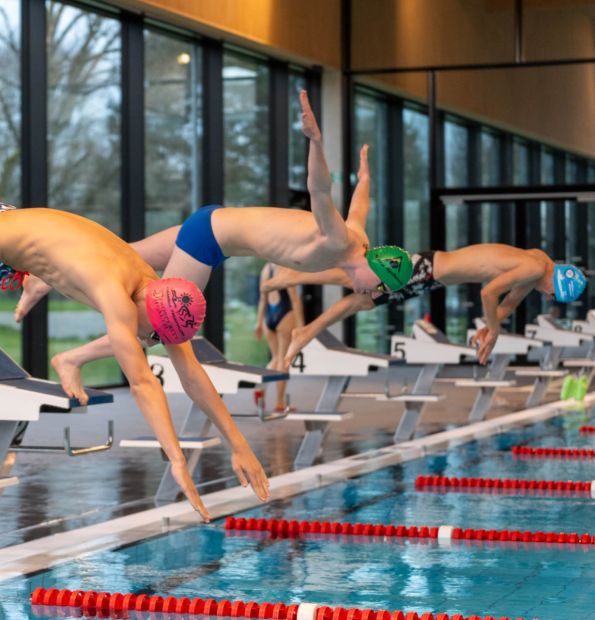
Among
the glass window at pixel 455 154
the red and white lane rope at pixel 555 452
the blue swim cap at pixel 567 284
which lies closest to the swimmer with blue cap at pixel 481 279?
the blue swim cap at pixel 567 284

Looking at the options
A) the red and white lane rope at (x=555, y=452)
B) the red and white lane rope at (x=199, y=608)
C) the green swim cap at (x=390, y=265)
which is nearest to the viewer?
the red and white lane rope at (x=199, y=608)

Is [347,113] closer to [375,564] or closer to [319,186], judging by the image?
[319,186]

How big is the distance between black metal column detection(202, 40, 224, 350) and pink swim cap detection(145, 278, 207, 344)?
11977 millimetres

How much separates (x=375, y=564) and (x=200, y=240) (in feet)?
5.92

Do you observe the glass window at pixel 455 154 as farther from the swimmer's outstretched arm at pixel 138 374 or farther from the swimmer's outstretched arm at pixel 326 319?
the swimmer's outstretched arm at pixel 138 374

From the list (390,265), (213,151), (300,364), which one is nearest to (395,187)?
(213,151)

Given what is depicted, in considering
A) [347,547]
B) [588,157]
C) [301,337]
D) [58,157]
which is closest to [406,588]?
[347,547]

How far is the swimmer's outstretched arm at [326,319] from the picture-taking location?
8.01 meters

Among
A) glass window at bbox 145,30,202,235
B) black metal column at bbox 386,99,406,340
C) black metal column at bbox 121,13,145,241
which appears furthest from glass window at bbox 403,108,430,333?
black metal column at bbox 121,13,145,241

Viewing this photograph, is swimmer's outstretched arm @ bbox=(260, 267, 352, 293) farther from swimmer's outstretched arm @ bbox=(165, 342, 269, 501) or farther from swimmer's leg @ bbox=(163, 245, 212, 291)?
swimmer's outstretched arm @ bbox=(165, 342, 269, 501)

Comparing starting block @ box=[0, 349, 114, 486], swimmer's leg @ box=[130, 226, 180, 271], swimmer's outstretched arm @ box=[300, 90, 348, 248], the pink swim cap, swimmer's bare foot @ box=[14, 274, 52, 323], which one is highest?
swimmer's outstretched arm @ box=[300, 90, 348, 248]

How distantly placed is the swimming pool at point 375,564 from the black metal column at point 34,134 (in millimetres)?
6745

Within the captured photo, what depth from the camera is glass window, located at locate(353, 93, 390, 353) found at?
19.4m

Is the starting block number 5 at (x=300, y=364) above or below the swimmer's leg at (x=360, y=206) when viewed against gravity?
below
